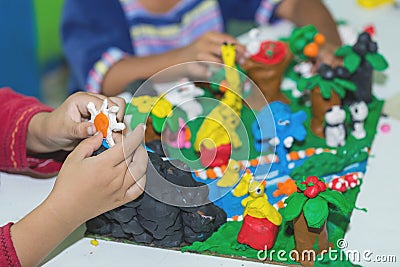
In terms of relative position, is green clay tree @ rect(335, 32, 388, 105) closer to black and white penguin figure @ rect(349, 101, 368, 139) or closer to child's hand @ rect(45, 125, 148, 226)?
black and white penguin figure @ rect(349, 101, 368, 139)

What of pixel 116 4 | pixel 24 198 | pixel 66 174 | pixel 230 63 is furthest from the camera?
pixel 116 4

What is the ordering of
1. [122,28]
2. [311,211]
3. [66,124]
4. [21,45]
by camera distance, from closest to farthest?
[311,211] < [66,124] < [122,28] < [21,45]

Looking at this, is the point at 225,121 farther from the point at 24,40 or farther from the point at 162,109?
the point at 24,40

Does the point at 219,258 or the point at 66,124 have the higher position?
the point at 66,124

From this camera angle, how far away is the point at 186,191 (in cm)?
65

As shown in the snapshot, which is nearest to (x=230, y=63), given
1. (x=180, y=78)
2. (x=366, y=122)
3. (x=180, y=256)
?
(x=180, y=78)

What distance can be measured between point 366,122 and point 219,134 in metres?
0.20

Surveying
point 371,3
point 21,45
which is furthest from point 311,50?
point 21,45

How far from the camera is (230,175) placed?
72 cm

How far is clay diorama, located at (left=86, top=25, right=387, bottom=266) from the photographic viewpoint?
64 centimetres

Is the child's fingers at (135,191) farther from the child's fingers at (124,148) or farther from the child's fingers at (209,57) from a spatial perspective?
the child's fingers at (209,57)

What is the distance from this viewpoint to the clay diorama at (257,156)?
2.10ft

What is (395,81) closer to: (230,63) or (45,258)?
(230,63)

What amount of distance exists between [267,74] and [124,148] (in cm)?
28
